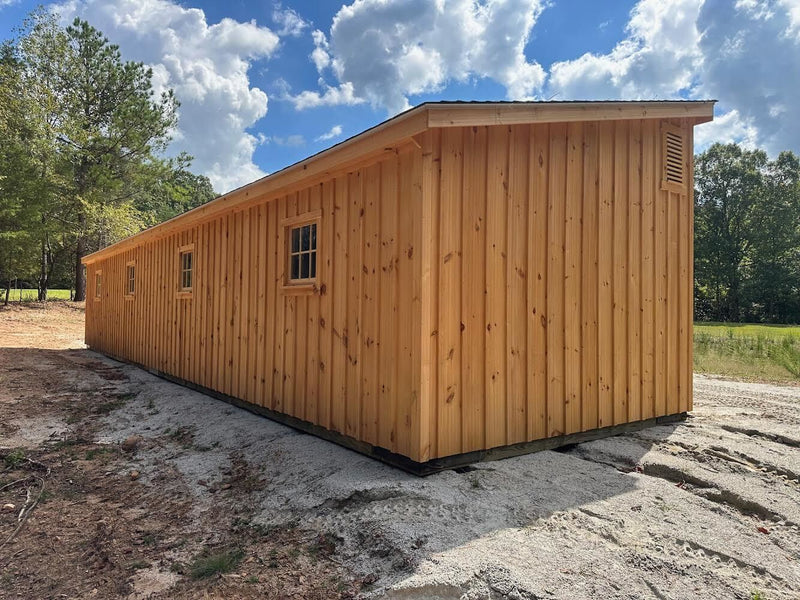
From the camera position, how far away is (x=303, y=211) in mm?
4652

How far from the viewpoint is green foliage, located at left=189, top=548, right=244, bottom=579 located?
2404mm

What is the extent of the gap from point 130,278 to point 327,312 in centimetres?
787

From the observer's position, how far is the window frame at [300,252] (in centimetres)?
440

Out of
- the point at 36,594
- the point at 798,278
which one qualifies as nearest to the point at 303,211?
the point at 36,594

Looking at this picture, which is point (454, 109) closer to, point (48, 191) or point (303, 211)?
point (303, 211)

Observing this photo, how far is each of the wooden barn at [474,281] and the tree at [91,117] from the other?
16.6m

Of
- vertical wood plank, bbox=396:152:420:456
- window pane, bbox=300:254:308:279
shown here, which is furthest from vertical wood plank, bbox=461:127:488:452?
window pane, bbox=300:254:308:279

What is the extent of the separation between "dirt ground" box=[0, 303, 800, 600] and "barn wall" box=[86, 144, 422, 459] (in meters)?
0.43

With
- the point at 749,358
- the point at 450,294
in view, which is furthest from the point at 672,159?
the point at 749,358

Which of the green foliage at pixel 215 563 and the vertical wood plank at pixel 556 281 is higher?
the vertical wood plank at pixel 556 281

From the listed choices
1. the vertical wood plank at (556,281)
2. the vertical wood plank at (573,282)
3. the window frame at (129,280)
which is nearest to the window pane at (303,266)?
the vertical wood plank at (556,281)

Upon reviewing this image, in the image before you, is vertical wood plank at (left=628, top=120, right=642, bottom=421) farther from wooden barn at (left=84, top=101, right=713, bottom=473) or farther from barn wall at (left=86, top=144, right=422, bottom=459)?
barn wall at (left=86, top=144, right=422, bottom=459)

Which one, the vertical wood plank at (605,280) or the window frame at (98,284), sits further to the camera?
the window frame at (98,284)

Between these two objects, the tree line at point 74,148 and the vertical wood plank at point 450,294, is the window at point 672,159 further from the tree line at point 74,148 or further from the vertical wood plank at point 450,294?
the tree line at point 74,148
